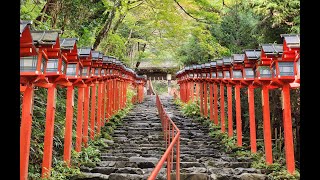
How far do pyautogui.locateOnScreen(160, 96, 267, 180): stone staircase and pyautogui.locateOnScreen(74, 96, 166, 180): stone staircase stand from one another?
3.01 feet

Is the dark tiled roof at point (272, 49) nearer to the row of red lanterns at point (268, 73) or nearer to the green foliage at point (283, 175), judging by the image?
the row of red lanterns at point (268, 73)

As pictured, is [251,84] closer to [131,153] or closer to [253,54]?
[253,54]

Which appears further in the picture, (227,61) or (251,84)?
(227,61)

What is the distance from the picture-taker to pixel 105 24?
15.2 metres

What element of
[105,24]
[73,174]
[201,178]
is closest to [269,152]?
Result: [201,178]

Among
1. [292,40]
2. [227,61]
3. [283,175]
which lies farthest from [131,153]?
[292,40]

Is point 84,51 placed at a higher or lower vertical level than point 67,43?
higher

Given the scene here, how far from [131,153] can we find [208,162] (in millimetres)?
3029

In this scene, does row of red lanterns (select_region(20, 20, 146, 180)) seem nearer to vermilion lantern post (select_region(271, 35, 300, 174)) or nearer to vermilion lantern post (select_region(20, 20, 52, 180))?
vermilion lantern post (select_region(20, 20, 52, 180))

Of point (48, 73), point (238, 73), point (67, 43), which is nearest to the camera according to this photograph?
point (48, 73)

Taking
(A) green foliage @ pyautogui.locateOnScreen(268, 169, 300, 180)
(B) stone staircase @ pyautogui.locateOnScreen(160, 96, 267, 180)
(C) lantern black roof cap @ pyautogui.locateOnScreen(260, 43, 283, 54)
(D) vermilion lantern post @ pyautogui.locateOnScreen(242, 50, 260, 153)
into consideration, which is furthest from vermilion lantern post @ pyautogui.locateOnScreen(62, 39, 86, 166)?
(A) green foliage @ pyautogui.locateOnScreen(268, 169, 300, 180)

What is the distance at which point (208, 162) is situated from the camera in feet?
32.9
